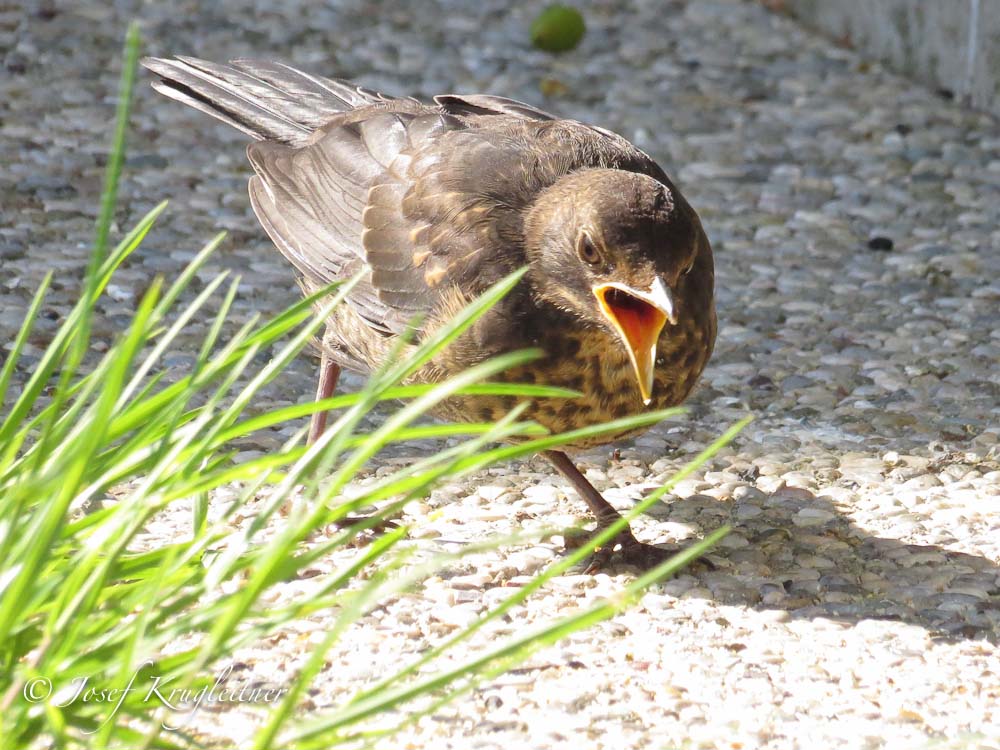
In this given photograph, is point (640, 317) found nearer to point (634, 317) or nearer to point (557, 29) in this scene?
point (634, 317)

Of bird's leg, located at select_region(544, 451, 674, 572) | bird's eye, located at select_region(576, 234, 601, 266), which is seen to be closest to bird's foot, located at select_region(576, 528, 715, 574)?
bird's leg, located at select_region(544, 451, 674, 572)

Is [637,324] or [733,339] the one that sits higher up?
[637,324]

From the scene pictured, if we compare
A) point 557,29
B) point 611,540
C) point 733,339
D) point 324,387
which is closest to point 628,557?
point 611,540

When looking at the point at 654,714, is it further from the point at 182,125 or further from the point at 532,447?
the point at 182,125

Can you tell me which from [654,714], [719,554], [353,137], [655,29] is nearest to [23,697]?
Result: [654,714]

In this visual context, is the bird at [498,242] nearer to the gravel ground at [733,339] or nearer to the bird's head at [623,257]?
the bird's head at [623,257]

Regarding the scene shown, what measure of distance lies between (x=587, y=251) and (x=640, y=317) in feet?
0.76

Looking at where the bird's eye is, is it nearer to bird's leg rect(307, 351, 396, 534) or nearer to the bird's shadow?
the bird's shadow

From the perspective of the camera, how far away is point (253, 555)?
8.21 ft

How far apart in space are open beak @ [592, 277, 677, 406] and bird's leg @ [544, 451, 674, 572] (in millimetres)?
380

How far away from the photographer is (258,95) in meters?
4.66

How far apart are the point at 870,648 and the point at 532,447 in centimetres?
131

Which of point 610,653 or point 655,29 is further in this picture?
point 655,29

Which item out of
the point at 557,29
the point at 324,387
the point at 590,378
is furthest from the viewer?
the point at 557,29
